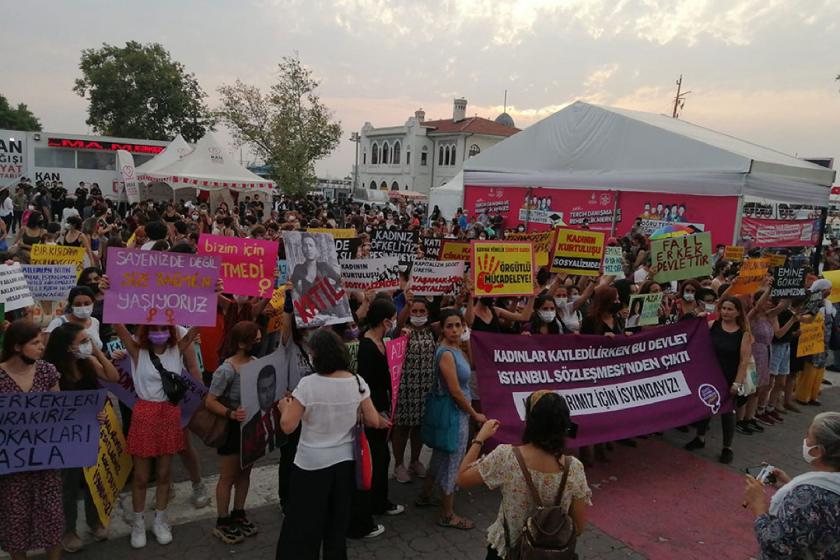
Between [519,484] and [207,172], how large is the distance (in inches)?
917

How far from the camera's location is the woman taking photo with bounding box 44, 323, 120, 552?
4.13 metres

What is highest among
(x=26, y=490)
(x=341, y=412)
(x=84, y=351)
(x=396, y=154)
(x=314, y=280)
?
(x=396, y=154)

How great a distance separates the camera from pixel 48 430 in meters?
3.80

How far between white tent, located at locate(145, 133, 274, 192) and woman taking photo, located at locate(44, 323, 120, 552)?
794 inches

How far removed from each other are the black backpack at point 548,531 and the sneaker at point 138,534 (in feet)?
10.0

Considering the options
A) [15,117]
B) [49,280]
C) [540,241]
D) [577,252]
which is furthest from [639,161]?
[15,117]

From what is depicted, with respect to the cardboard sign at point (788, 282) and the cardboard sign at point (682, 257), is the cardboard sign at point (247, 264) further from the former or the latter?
the cardboard sign at point (788, 282)

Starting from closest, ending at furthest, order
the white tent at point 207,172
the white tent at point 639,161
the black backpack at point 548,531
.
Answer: the black backpack at point 548,531
the white tent at point 639,161
the white tent at point 207,172

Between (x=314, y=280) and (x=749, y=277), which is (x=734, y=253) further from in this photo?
Result: (x=314, y=280)

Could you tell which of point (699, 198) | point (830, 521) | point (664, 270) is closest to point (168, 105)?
point (699, 198)

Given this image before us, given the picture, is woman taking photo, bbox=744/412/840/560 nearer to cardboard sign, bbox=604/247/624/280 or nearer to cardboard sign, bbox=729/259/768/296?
cardboard sign, bbox=729/259/768/296

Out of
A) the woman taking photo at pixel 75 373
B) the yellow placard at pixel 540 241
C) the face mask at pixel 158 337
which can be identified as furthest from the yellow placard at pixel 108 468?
the yellow placard at pixel 540 241

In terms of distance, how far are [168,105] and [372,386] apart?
55450 mm

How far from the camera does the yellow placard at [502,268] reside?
20.2ft
